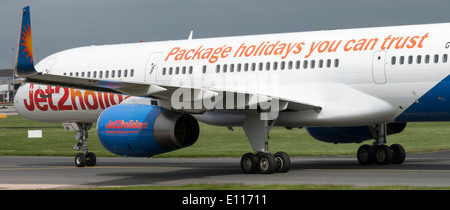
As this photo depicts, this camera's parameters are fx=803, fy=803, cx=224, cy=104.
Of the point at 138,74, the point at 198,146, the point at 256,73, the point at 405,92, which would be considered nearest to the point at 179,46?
the point at 138,74

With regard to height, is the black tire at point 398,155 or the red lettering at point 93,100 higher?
the red lettering at point 93,100

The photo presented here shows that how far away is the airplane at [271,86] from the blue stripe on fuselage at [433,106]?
29 mm

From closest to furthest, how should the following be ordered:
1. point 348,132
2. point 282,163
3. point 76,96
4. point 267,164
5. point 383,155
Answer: point 267,164, point 282,163, point 383,155, point 348,132, point 76,96

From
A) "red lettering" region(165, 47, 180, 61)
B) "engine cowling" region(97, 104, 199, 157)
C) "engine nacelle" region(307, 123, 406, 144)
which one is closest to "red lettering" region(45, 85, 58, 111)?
"red lettering" region(165, 47, 180, 61)

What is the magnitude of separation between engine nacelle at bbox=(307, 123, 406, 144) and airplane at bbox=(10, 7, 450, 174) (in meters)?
0.09

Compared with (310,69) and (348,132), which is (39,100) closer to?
(310,69)

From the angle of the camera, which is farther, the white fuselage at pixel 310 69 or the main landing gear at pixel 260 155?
the main landing gear at pixel 260 155

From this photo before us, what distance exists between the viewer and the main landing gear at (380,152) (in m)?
27.5

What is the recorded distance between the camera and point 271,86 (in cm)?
2502

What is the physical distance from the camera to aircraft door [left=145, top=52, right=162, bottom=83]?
27438mm

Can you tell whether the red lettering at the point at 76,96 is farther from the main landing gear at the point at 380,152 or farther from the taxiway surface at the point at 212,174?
the main landing gear at the point at 380,152

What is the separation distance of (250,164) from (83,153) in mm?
8355

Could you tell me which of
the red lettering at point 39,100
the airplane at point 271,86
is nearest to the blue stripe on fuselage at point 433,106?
the airplane at point 271,86

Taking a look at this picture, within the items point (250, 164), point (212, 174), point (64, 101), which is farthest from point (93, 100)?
point (250, 164)
